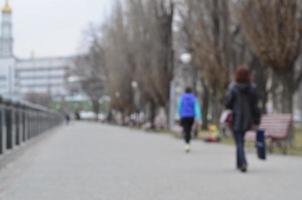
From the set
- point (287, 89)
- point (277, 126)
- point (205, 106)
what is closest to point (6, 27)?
point (205, 106)

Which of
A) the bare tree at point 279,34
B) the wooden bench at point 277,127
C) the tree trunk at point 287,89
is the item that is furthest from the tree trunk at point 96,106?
the wooden bench at point 277,127

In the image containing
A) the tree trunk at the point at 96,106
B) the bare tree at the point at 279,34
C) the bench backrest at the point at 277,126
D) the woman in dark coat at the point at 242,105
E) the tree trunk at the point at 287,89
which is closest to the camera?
the woman in dark coat at the point at 242,105

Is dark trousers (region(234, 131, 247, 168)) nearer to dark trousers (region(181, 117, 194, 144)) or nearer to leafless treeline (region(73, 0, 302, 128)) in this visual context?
dark trousers (region(181, 117, 194, 144))

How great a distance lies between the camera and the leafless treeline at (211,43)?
69.5 feet

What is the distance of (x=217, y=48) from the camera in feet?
109

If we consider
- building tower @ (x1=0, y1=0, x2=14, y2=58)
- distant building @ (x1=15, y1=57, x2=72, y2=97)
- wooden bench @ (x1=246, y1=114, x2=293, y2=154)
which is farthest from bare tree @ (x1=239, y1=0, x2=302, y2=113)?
distant building @ (x1=15, y1=57, x2=72, y2=97)

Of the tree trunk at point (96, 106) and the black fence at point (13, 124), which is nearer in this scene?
the black fence at point (13, 124)

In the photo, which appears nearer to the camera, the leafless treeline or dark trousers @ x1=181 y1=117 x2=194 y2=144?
dark trousers @ x1=181 y1=117 x2=194 y2=144

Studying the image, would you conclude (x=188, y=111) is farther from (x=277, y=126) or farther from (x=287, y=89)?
(x=287, y=89)

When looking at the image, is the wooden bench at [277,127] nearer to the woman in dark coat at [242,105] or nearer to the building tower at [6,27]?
the woman in dark coat at [242,105]

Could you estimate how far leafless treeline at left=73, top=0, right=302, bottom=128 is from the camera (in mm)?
21172

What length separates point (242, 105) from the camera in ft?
42.1

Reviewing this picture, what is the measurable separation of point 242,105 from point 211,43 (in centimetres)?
2047

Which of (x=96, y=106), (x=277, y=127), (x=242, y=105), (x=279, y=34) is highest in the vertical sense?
(x=279, y=34)
